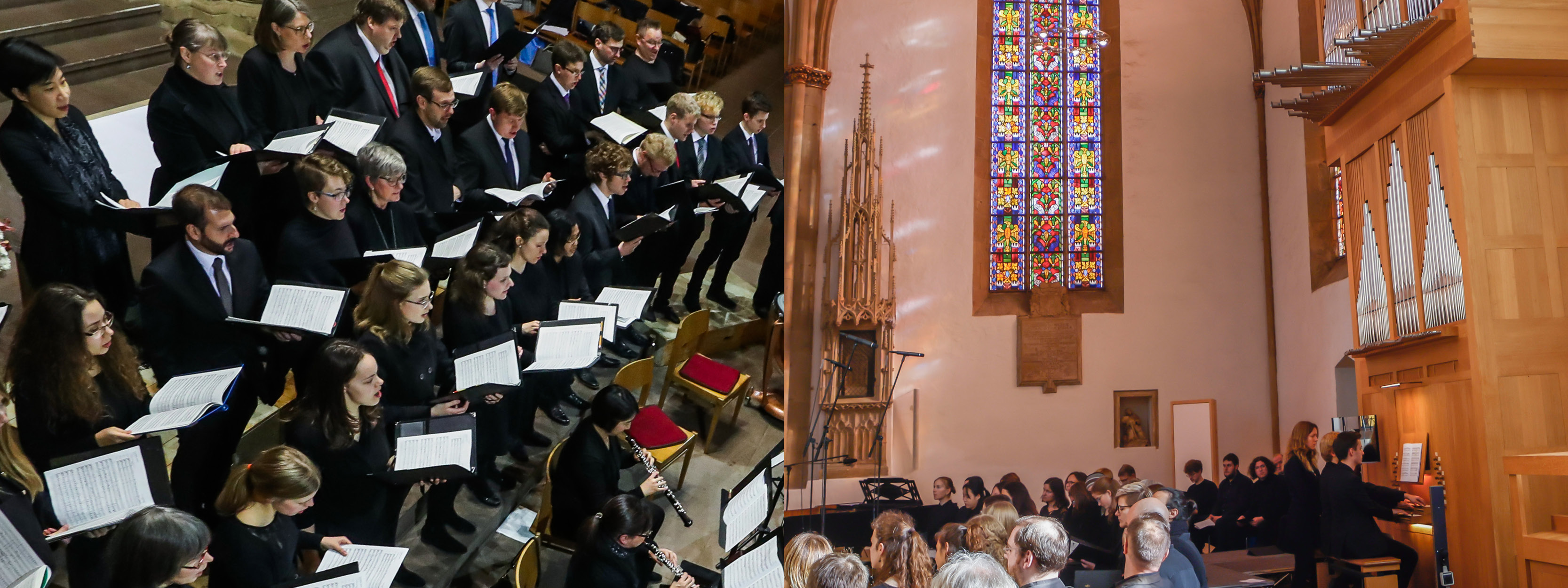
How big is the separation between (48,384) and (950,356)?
5.74 meters

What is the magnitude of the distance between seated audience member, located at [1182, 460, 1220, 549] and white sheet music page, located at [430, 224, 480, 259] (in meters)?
5.02

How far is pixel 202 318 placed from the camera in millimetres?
3041

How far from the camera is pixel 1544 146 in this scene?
5.85 metres

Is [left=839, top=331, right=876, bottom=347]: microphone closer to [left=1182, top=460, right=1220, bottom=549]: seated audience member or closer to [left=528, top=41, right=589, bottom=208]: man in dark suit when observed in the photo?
[left=1182, top=460, right=1220, bottom=549]: seated audience member

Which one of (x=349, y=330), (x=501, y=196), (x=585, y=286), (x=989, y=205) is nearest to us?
(x=349, y=330)

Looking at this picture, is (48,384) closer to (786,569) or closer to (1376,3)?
(786,569)

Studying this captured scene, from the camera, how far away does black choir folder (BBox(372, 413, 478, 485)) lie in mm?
3186

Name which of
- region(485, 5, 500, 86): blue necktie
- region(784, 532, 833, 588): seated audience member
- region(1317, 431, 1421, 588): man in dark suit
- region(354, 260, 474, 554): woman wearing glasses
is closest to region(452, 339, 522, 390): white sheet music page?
region(354, 260, 474, 554): woman wearing glasses

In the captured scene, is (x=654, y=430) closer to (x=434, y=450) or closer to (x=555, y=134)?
(x=434, y=450)

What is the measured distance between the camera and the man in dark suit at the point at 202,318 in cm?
300

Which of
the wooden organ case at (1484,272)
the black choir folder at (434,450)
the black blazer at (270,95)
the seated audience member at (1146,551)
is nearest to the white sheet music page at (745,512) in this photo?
the black choir folder at (434,450)

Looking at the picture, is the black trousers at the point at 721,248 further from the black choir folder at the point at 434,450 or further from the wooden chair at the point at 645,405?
the black choir folder at the point at 434,450

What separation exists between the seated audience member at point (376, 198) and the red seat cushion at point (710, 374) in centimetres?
131

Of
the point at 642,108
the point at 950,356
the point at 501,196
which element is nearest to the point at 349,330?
the point at 501,196
